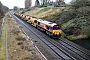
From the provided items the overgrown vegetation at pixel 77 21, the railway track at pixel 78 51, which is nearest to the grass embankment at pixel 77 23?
the overgrown vegetation at pixel 77 21

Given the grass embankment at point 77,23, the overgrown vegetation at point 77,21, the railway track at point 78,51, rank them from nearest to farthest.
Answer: the railway track at point 78,51
the grass embankment at point 77,23
the overgrown vegetation at point 77,21

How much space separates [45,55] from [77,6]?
1027 inches

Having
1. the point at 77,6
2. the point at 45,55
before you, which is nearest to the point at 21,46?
the point at 45,55

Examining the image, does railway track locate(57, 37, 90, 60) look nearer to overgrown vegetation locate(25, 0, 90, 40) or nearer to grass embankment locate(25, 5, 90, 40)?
overgrown vegetation locate(25, 0, 90, 40)

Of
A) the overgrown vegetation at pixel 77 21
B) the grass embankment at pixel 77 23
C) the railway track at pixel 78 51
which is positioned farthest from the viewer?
the overgrown vegetation at pixel 77 21

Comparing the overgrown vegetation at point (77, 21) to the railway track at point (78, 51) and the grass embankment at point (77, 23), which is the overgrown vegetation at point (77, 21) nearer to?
the grass embankment at point (77, 23)

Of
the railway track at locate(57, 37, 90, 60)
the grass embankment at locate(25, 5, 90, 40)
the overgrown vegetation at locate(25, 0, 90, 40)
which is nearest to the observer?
the railway track at locate(57, 37, 90, 60)

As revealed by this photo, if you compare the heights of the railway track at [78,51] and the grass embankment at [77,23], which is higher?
the grass embankment at [77,23]

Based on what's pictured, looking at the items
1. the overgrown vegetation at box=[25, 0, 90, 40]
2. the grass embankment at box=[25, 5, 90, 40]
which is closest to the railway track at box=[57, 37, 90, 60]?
the overgrown vegetation at box=[25, 0, 90, 40]

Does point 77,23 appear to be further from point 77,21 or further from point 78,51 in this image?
point 78,51

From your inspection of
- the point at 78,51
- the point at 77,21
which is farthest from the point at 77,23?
the point at 78,51

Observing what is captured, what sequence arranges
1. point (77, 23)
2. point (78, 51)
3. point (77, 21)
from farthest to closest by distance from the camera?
point (77, 21) → point (77, 23) → point (78, 51)

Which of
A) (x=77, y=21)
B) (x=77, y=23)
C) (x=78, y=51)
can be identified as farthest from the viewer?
(x=77, y=21)

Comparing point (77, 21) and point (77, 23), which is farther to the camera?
point (77, 21)
